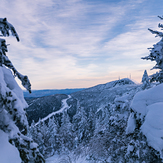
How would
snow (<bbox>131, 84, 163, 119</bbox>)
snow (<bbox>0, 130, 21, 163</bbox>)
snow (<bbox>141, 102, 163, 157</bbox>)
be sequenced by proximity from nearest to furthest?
snow (<bbox>0, 130, 21, 163</bbox>), snow (<bbox>141, 102, 163, 157</bbox>), snow (<bbox>131, 84, 163, 119</bbox>)

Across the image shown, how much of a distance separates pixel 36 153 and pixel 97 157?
7.17 meters

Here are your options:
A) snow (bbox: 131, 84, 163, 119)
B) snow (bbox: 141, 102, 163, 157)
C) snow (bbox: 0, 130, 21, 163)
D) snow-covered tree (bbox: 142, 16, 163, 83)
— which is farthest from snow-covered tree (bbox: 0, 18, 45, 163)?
snow-covered tree (bbox: 142, 16, 163, 83)

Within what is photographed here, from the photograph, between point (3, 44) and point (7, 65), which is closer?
point (3, 44)

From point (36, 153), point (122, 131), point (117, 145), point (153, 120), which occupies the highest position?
point (153, 120)

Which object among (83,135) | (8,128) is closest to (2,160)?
(8,128)

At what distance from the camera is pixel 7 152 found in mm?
2934

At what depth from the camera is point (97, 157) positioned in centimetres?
931

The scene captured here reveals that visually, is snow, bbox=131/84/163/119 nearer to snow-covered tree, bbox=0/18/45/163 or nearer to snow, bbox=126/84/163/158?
snow, bbox=126/84/163/158

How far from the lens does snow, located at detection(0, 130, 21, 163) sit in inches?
111

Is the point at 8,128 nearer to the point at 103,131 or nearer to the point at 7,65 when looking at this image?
the point at 7,65

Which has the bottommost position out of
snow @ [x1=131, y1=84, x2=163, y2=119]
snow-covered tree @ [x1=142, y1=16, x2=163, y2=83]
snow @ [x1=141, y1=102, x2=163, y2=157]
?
snow @ [x1=141, y1=102, x2=163, y2=157]

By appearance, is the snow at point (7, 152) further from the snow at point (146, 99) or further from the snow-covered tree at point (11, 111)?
the snow at point (146, 99)

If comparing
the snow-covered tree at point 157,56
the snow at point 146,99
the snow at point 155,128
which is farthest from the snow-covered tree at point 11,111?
the snow-covered tree at point 157,56

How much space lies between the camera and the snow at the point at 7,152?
281 cm
